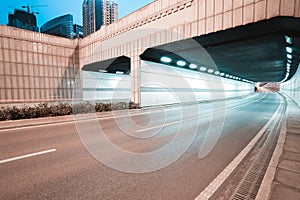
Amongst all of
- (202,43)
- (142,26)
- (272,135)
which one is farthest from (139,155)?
(142,26)

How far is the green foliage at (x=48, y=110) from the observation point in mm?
7723

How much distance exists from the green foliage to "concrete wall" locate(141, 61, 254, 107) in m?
3.84

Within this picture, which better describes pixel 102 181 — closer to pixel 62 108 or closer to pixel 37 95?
pixel 62 108

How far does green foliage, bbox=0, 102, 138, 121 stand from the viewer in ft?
25.3

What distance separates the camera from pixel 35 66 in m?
19.0

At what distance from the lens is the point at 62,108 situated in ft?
31.0

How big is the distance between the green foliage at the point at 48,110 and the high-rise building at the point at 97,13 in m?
40.9

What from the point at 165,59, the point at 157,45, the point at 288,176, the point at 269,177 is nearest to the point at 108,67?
the point at 165,59

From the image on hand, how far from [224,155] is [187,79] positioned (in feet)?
53.5

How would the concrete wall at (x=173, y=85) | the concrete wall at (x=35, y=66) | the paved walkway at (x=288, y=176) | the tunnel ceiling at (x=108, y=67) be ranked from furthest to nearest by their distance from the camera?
the tunnel ceiling at (x=108, y=67) < the concrete wall at (x=35, y=66) < the concrete wall at (x=173, y=85) < the paved walkway at (x=288, y=176)

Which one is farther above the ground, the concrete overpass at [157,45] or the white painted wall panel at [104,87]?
the concrete overpass at [157,45]

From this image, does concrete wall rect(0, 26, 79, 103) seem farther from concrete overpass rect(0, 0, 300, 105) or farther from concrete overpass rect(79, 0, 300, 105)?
concrete overpass rect(79, 0, 300, 105)

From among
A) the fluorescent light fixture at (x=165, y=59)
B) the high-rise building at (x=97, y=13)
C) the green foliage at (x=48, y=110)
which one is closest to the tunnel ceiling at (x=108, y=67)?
the fluorescent light fixture at (x=165, y=59)

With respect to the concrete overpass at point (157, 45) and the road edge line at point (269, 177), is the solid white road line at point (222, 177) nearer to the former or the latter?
the road edge line at point (269, 177)
